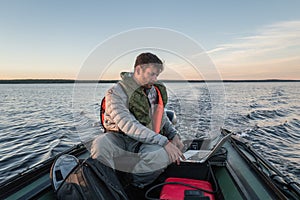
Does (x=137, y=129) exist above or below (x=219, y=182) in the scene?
above

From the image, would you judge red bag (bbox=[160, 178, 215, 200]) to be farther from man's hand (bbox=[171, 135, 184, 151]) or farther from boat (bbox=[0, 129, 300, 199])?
man's hand (bbox=[171, 135, 184, 151])

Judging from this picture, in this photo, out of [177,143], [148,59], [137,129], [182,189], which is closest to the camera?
[182,189]

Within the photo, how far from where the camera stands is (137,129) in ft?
6.24

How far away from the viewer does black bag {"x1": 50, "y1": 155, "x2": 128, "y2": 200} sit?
55.2 inches

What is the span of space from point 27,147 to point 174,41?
501 cm

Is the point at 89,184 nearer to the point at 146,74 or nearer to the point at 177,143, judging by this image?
the point at 146,74

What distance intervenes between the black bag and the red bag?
1.21ft

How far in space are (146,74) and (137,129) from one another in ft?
1.76

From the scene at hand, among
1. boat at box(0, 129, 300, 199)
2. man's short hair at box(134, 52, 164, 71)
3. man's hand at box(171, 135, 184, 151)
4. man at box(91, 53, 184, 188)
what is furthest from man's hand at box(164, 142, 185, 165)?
man's short hair at box(134, 52, 164, 71)

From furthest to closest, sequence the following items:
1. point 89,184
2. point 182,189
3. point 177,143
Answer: point 177,143, point 182,189, point 89,184

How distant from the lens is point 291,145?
566 cm

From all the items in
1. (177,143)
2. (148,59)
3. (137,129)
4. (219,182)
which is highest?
(148,59)

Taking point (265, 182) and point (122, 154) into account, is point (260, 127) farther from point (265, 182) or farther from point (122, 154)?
point (122, 154)

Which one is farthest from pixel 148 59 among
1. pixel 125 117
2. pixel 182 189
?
pixel 182 189
